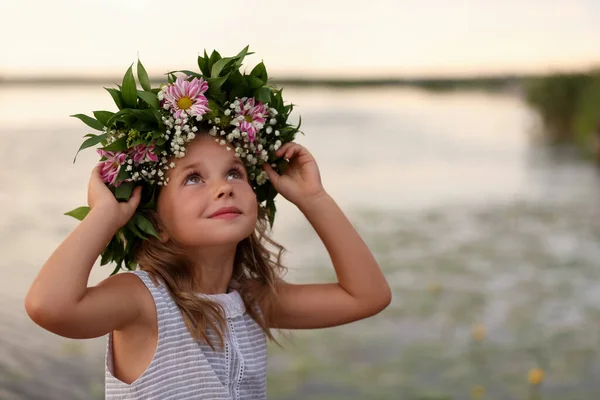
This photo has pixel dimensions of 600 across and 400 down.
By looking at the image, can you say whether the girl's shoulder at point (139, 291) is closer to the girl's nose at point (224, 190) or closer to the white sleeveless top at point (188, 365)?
the white sleeveless top at point (188, 365)

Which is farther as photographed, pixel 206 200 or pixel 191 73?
pixel 191 73

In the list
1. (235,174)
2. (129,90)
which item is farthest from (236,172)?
(129,90)

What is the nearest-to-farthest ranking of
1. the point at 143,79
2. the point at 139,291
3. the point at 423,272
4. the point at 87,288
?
the point at 87,288 → the point at 139,291 → the point at 143,79 → the point at 423,272

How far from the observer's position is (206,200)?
2012 mm

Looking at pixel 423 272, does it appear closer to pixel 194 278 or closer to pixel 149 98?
pixel 194 278

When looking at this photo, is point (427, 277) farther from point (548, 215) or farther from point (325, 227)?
point (325, 227)

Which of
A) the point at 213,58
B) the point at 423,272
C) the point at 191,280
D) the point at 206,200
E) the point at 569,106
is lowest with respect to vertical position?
the point at 423,272

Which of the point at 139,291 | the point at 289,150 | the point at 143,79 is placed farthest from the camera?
the point at 289,150

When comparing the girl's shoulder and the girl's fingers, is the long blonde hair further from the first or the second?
the girl's fingers

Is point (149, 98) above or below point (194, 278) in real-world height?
above

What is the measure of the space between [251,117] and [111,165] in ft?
1.19

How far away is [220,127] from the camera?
2.09 m

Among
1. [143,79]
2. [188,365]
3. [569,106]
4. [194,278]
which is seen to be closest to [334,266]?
[194,278]

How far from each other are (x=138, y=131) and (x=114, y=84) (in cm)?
18
